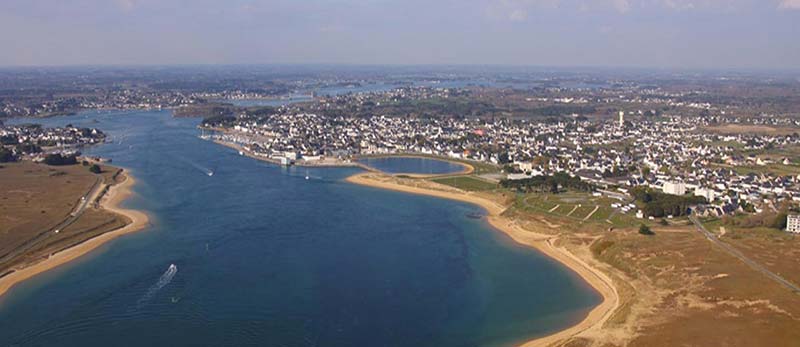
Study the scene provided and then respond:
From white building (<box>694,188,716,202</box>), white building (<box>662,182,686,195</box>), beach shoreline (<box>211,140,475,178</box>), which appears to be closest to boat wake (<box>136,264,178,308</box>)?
beach shoreline (<box>211,140,475,178</box>)

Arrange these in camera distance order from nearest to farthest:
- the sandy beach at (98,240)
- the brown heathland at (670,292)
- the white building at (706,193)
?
1. the brown heathland at (670,292)
2. the sandy beach at (98,240)
3. the white building at (706,193)

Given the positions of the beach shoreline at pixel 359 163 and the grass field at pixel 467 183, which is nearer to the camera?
the grass field at pixel 467 183

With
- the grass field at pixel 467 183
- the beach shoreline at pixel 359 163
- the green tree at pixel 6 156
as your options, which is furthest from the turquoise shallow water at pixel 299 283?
the green tree at pixel 6 156

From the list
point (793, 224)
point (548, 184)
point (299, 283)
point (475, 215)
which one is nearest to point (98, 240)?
point (299, 283)

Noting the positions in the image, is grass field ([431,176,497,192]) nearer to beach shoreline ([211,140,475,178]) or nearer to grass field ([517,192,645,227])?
beach shoreline ([211,140,475,178])

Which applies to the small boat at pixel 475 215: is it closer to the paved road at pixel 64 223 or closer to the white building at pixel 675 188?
the white building at pixel 675 188

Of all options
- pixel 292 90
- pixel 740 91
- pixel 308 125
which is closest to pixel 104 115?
pixel 308 125

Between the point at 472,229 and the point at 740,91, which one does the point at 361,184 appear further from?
the point at 740,91
